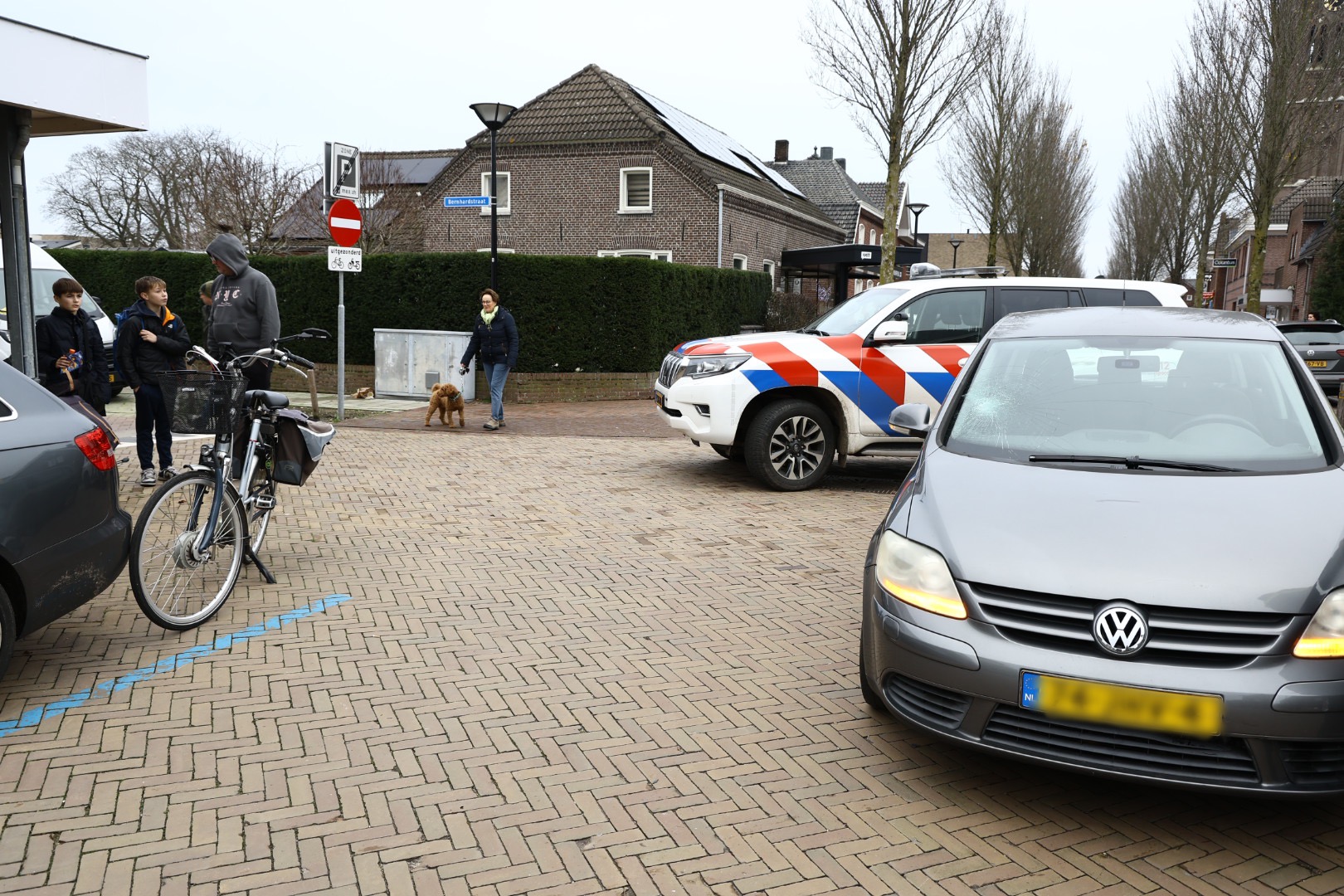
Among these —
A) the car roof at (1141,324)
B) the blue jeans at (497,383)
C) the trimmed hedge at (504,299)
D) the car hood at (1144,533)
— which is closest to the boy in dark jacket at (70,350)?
the blue jeans at (497,383)

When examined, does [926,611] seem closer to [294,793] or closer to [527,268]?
[294,793]

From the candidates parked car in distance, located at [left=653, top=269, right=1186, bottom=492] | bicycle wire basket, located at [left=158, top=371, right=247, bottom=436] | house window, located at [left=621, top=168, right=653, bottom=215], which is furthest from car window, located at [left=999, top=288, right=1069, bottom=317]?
house window, located at [left=621, top=168, right=653, bottom=215]

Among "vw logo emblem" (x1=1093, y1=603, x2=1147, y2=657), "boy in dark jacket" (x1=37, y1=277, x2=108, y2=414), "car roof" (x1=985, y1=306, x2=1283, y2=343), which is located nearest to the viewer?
"vw logo emblem" (x1=1093, y1=603, x2=1147, y2=657)

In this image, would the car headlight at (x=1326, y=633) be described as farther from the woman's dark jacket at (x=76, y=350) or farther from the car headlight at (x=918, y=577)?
the woman's dark jacket at (x=76, y=350)

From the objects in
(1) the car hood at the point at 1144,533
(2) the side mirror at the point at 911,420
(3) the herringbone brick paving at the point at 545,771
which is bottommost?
(3) the herringbone brick paving at the point at 545,771

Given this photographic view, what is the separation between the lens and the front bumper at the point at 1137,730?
9.38 feet

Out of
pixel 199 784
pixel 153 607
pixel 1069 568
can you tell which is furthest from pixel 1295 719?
pixel 153 607

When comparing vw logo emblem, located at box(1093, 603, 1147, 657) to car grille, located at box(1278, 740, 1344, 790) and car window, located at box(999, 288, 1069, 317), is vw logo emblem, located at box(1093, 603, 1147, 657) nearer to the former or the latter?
car grille, located at box(1278, 740, 1344, 790)

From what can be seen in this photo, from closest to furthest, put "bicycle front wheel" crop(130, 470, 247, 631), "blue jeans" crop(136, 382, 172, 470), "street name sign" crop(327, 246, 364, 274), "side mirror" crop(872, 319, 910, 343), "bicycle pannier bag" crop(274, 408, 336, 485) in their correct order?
"bicycle front wheel" crop(130, 470, 247, 631) < "bicycle pannier bag" crop(274, 408, 336, 485) < "blue jeans" crop(136, 382, 172, 470) < "side mirror" crop(872, 319, 910, 343) < "street name sign" crop(327, 246, 364, 274)

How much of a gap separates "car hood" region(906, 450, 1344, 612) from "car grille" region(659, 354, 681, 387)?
5.44 m

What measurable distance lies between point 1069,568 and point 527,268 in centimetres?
1436

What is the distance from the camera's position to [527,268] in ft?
54.6

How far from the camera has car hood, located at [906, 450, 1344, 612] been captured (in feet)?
9.89

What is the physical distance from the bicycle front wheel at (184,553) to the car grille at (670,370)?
4467mm
